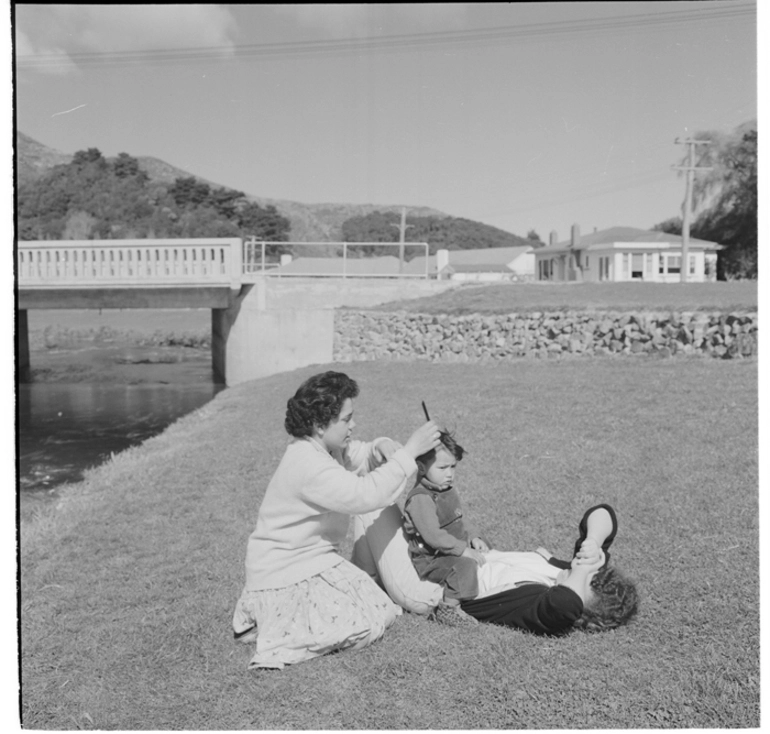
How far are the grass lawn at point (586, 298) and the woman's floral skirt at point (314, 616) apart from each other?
11737 millimetres

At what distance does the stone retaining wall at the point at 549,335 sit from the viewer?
13883mm

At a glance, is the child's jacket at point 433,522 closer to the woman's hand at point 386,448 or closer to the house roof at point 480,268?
the woman's hand at point 386,448

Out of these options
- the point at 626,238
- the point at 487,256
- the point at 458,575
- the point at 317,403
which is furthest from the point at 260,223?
the point at 317,403

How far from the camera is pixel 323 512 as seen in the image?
387 centimetres

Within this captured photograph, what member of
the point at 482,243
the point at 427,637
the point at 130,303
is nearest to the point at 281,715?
the point at 427,637

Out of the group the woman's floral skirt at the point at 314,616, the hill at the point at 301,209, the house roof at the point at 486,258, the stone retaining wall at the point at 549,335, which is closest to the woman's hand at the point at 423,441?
the woman's floral skirt at the point at 314,616

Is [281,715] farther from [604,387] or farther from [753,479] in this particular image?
[604,387]

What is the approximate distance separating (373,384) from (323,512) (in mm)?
9853

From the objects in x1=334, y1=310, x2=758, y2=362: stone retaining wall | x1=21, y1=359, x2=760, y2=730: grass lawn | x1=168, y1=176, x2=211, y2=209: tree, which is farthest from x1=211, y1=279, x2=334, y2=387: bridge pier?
x1=168, y1=176, x2=211, y2=209: tree

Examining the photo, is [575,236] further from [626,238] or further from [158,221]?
[158,221]

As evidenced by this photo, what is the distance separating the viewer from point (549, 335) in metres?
16.0

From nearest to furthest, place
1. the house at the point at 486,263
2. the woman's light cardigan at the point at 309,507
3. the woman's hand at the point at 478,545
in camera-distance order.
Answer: the woman's light cardigan at the point at 309,507 < the woman's hand at the point at 478,545 < the house at the point at 486,263

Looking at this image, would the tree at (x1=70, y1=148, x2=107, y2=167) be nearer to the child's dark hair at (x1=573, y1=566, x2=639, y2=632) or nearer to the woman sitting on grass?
the woman sitting on grass

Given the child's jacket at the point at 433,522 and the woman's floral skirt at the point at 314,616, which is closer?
the woman's floral skirt at the point at 314,616
